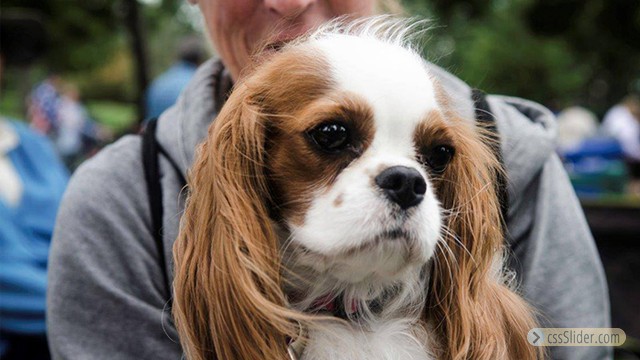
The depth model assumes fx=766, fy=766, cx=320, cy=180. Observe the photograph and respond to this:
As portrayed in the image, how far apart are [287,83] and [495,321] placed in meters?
0.73

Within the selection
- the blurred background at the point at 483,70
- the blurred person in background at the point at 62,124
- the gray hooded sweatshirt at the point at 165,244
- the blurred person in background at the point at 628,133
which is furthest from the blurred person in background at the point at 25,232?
the blurred person in background at the point at 628,133

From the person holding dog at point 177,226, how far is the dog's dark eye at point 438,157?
28 cm

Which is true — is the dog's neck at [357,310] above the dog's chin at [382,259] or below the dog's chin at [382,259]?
below

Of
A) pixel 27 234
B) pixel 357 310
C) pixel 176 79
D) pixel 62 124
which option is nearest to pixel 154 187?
pixel 357 310

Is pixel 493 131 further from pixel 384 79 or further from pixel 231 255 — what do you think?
pixel 231 255

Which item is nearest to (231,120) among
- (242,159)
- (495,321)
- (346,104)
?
(242,159)

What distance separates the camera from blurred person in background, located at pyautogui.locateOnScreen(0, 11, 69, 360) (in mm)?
3479

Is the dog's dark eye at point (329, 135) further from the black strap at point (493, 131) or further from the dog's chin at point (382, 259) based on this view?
the black strap at point (493, 131)

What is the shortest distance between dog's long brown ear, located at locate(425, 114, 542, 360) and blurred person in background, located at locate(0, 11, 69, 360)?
2.31m

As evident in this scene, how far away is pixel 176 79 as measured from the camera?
6000 mm

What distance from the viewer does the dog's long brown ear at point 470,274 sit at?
68.2 inches

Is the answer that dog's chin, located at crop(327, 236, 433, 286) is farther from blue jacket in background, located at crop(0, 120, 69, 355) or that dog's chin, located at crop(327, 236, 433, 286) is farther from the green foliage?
the green foliage

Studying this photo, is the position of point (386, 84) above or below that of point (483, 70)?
above

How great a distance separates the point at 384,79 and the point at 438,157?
231mm
